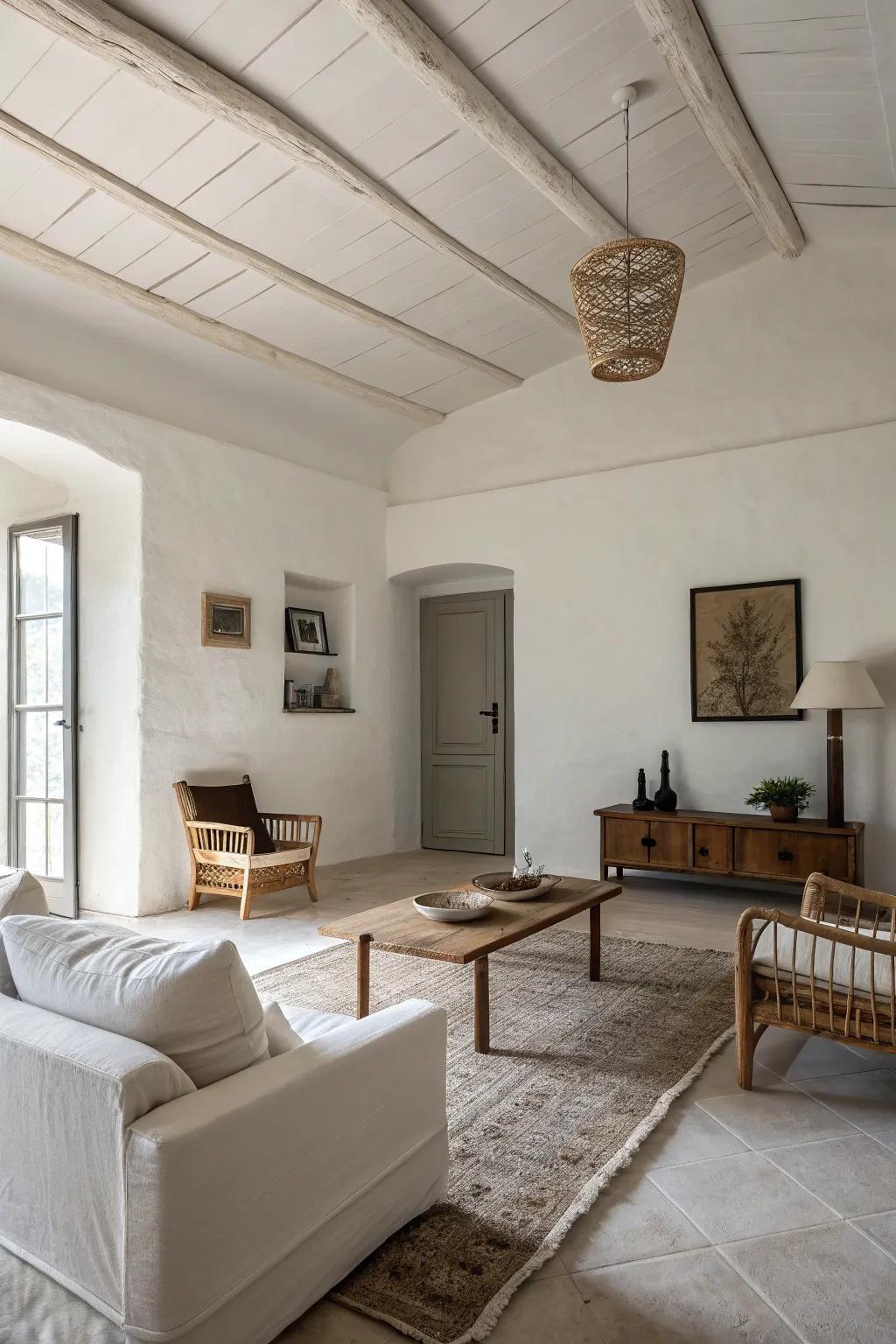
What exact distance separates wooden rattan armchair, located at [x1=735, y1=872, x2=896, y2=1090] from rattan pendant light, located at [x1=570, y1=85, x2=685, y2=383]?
7.41 ft

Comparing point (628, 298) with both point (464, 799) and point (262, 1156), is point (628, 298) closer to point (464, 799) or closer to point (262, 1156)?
point (262, 1156)

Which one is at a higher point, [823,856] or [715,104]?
[715,104]

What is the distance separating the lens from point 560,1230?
2031mm

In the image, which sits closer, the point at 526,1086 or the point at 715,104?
the point at 526,1086

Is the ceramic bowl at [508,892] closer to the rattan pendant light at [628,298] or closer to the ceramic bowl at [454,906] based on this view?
the ceramic bowl at [454,906]

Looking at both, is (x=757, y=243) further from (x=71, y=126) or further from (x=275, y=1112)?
(x=275, y=1112)

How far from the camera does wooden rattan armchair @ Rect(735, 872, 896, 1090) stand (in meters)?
2.50

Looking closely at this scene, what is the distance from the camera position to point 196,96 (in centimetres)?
340

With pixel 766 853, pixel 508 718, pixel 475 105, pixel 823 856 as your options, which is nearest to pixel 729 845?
pixel 766 853

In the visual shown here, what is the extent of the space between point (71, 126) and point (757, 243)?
4060 mm

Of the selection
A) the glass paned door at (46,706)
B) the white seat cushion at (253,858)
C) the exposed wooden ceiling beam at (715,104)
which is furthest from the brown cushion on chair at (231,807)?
the exposed wooden ceiling beam at (715,104)

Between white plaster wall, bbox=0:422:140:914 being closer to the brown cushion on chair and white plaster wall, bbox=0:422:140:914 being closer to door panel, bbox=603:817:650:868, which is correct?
the brown cushion on chair

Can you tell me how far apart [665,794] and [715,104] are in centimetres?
378

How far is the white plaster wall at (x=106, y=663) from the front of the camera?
5.34 meters
